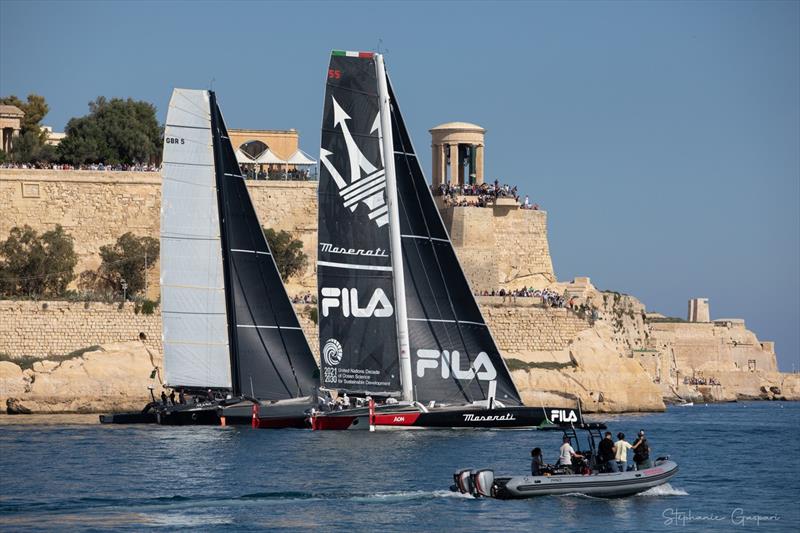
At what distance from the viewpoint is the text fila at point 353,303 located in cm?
4256

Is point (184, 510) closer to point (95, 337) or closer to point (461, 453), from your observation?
point (461, 453)

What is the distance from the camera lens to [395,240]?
1666 inches

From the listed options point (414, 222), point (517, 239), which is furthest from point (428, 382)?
point (517, 239)

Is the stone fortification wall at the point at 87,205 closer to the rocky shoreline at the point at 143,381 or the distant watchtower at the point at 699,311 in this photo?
the rocky shoreline at the point at 143,381

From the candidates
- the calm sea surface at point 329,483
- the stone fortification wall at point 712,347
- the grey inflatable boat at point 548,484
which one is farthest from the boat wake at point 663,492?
the stone fortification wall at point 712,347

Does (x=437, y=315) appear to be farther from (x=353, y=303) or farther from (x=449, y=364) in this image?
(x=353, y=303)

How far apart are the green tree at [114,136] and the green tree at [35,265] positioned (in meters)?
8.30

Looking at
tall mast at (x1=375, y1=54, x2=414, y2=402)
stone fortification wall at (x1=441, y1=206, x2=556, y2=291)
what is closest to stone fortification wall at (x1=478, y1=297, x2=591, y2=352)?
stone fortification wall at (x1=441, y1=206, x2=556, y2=291)

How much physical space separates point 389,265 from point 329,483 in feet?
31.8

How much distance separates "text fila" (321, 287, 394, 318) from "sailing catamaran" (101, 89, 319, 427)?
3.23m

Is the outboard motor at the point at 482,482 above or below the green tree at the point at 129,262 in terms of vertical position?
below

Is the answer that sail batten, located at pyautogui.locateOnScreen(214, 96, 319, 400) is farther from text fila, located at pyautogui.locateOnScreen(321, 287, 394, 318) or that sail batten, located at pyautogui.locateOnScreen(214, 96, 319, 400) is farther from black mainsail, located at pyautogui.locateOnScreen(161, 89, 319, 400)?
text fila, located at pyautogui.locateOnScreen(321, 287, 394, 318)

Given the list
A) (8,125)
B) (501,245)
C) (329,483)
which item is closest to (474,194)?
(501,245)
